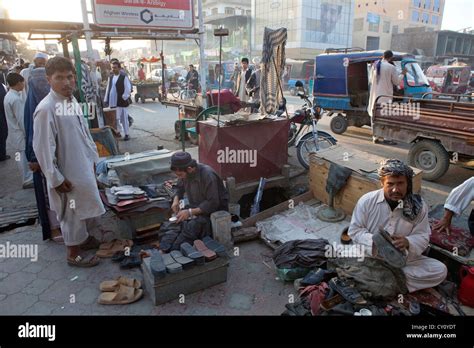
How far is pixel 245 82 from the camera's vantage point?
32.2 feet

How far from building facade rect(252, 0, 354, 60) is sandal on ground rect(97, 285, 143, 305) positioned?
4392 centimetres

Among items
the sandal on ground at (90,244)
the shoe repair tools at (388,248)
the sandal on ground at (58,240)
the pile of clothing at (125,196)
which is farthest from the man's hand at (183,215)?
the shoe repair tools at (388,248)

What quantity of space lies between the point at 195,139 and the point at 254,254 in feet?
17.4

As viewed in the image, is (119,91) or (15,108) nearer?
(15,108)

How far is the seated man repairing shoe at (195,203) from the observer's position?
11.4 feet

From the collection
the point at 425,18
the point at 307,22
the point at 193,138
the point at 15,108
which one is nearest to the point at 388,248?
the point at 15,108

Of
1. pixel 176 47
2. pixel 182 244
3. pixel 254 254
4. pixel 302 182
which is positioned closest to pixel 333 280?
pixel 254 254

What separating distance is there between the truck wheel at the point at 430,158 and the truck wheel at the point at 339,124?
3.64 m

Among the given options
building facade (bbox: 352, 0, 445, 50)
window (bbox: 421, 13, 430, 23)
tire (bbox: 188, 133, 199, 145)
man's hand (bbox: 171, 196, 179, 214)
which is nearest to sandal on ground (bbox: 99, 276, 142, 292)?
man's hand (bbox: 171, 196, 179, 214)

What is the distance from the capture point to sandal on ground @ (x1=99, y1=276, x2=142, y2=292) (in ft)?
10.1

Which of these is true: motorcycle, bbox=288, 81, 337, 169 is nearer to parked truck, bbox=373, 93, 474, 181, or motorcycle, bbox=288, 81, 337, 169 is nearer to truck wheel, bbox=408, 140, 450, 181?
parked truck, bbox=373, 93, 474, 181

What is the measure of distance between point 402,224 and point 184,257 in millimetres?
1905

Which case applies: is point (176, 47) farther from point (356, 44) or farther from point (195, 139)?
point (195, 139)

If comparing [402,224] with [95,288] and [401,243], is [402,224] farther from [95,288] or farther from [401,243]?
[95,288]
